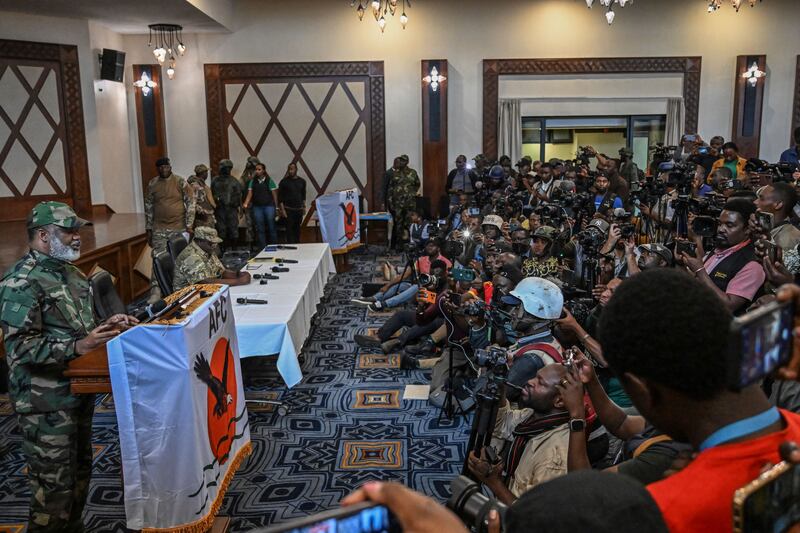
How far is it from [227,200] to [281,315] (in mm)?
6180

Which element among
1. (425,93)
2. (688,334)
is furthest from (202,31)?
(688,334)

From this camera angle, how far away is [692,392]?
102 centimetres

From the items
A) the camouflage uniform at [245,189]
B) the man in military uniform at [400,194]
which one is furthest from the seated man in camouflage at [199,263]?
the man in military uniform at [400,194]

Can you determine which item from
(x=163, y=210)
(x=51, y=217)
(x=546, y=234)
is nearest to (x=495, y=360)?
(x=51, y=217)

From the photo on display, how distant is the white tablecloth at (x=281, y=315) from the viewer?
466 centimetres

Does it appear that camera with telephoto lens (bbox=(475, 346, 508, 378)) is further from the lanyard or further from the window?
the window

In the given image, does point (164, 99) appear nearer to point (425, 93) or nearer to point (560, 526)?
point (425, 93)

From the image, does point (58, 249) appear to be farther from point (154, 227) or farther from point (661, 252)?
point (154, 227)

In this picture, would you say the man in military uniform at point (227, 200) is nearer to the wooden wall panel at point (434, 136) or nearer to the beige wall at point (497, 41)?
the beige wall at point (497, 41)

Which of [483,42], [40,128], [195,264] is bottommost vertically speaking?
[195,264]

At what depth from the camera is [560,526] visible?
826 millimetres

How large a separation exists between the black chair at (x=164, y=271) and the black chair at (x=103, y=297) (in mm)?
453

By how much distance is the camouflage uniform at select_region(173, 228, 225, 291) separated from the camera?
17.1 ft

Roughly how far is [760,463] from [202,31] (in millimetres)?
11560
